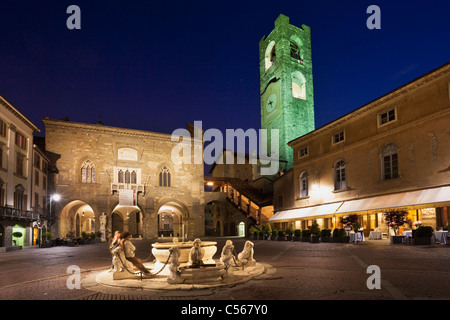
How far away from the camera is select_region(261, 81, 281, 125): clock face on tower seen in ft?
161

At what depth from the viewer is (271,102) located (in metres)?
51.0

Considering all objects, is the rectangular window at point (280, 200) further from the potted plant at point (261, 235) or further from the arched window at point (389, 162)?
the arched window at point (389, 162)

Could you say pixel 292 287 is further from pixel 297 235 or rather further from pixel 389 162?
pixel 297 235

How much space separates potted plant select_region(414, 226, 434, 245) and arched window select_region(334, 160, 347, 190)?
8.45m

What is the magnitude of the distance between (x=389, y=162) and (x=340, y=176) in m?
4.77

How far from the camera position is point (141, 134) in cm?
3975

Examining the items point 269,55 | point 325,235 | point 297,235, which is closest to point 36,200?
point 297,235

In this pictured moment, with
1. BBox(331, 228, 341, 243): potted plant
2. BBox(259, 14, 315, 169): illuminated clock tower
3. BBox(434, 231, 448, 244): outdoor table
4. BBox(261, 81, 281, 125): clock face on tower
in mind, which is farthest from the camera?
BBox(261, 81, 281, 125): clock face on tower

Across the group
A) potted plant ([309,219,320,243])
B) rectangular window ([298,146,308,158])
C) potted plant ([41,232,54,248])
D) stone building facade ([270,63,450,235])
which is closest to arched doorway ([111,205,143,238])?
potted plant ([41,232,54,248])

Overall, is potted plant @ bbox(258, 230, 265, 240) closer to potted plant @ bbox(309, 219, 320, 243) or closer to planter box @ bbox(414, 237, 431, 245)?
potted plant @ bbox(309, 219, 320, 243)

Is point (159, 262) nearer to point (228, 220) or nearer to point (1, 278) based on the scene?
point (1, 278)

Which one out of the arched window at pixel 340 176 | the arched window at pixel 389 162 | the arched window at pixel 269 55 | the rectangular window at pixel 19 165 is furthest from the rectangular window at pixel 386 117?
the arched window at pixel 269 55
